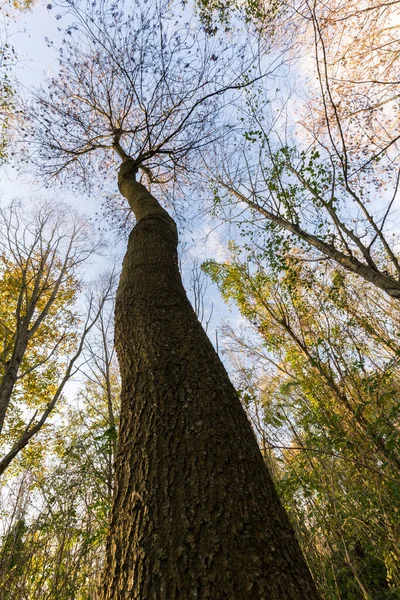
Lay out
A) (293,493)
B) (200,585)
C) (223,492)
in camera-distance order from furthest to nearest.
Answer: (293,493) → (223,492) → (200,585)

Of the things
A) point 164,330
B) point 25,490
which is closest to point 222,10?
point 164,330

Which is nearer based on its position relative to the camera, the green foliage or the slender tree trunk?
the slender tree trunk

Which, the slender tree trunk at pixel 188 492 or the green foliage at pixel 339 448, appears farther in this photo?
the green foliage at pixel 339 448

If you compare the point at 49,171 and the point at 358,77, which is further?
the point at 49,171

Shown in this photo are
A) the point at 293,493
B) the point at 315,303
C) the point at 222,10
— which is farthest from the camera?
the point at 315,303

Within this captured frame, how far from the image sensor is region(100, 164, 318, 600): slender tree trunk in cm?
79

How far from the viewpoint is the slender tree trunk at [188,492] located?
79 centimetres

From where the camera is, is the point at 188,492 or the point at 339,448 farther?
the point at 339,448

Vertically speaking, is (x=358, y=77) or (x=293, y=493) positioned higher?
(x=358, y=77)

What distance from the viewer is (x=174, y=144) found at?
19.4ft

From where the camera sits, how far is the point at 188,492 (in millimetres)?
970

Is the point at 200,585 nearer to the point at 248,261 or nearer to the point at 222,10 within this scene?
the point at 248,261

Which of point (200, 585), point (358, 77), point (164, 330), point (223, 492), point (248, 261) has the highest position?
point (358, 77)

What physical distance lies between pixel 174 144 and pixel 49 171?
2.74m
